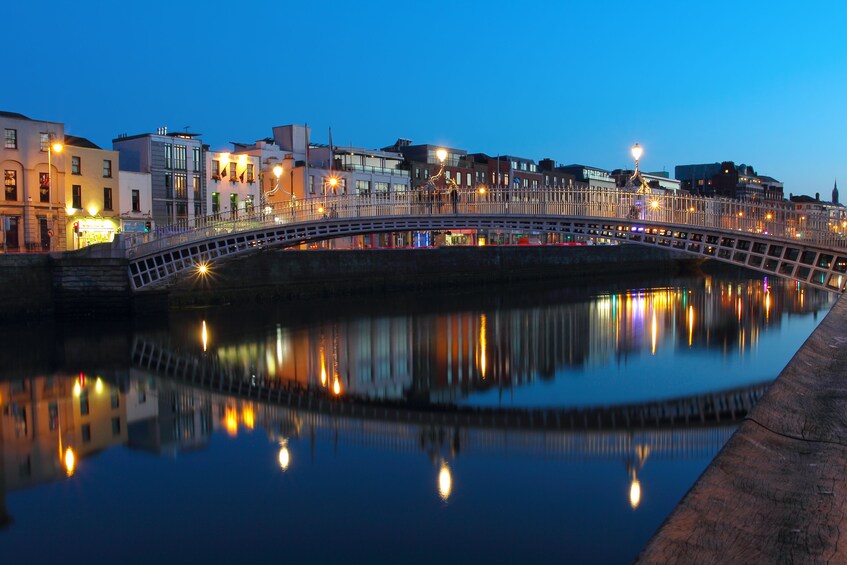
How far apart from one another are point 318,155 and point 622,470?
1978 inches

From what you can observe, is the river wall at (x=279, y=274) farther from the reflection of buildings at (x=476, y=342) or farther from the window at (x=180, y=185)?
the window at (x=180, y=185)

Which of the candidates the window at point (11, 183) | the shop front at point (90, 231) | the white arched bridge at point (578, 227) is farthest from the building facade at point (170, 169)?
the white arched bridge at point (578, 227)

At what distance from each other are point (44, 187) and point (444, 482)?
3256 centimetres

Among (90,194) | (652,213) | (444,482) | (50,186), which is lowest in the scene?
(444,482)

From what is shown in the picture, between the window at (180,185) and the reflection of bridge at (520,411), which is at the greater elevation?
the window at (180,185)

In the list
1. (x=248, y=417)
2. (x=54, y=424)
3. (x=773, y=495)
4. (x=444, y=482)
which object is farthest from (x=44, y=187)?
(x=773, y=495)

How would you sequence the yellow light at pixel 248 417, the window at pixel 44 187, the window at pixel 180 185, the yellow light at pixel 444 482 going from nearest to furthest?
the yellow light at pixel 444 482, the yellow light at pixel 248 417, the window at pixel 44 187, the window at pixel 180 185

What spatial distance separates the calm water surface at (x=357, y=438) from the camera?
31.5ft

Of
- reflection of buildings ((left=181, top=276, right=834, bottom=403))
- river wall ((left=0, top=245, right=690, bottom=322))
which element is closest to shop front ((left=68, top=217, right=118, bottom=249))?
river wall ((left=0, top=245, right=690, bottom=322))

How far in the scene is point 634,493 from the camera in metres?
11.0

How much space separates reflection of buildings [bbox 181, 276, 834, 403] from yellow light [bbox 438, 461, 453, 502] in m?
5.94

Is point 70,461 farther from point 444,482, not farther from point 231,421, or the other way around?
point 444,482

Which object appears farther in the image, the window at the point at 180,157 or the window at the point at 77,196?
the window at the point at 180,157

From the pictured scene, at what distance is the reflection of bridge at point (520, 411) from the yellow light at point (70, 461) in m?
4.80
